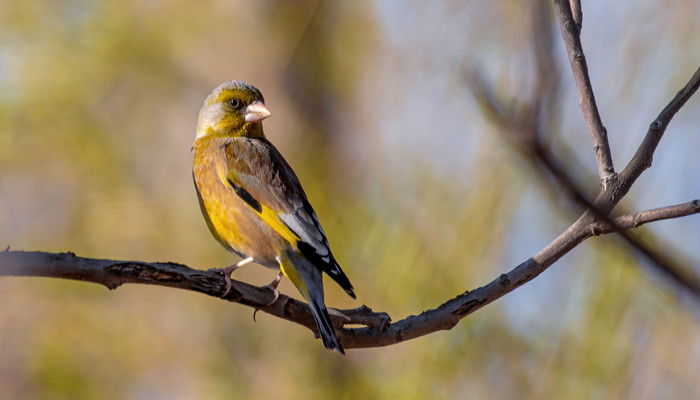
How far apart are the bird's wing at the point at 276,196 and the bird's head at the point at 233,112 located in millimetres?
186

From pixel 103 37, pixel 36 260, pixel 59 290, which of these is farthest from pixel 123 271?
pixel 103 37

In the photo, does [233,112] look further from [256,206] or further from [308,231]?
[308,231]

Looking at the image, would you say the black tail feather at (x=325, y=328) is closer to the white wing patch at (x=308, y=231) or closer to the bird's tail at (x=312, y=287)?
the bird's tail at (x=312, y=287)

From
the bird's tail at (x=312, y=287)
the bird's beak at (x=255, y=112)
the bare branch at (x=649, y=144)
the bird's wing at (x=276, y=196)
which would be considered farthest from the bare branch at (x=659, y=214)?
the bird's beak at (x=255, y=112)

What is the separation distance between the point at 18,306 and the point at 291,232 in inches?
123

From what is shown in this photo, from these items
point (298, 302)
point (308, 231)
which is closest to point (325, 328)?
point (298, 302)

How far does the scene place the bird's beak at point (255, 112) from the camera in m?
4.21

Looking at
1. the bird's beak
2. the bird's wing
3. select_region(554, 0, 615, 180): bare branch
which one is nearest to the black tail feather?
the bird's wing

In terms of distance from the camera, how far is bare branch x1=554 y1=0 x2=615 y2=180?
194 cm

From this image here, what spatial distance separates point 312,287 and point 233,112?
1.58 m

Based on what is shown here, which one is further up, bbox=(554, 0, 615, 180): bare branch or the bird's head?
the bird's head

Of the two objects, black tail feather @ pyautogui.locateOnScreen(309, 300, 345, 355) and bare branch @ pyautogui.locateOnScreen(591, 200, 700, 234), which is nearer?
bare branch @ pyautogui.locateOnScreen(591, 200, 700, 234)

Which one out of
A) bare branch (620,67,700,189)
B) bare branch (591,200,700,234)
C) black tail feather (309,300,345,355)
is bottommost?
black tail feather (309,300,345,355)

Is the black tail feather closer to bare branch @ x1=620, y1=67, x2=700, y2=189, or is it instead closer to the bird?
the bird
